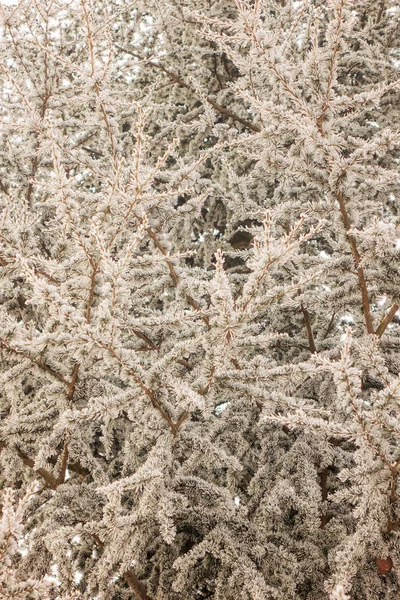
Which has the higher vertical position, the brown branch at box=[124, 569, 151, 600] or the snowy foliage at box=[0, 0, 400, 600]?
the snowy foliage at box=[0, 0, 400, 600]

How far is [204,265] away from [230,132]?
1.45 m

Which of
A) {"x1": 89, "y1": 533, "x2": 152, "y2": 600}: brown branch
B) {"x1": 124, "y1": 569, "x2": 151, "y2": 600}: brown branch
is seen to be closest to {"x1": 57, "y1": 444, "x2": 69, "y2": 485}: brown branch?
{"x1": 89, "y1": 533, "x2": 152, "y2": 600}: brown branch

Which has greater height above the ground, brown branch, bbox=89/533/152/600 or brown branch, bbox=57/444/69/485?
brown branch, bbox=57/444/69/485

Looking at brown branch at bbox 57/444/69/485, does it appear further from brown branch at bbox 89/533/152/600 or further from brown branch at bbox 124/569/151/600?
brown branch at bbox 124/569/151/600

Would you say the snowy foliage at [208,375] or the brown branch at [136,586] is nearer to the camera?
the snowy foliage at [208,375]

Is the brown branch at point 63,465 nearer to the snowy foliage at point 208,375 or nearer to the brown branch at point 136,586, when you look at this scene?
the snowy foliage at point 208,375

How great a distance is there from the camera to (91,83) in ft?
8.01

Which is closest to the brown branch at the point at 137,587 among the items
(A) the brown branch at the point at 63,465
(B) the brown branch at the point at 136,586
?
(B) the brown branch at the point at 136,586

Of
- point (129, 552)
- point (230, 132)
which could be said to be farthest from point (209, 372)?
point (230, 132)

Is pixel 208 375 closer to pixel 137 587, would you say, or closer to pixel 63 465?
pixel 63 465

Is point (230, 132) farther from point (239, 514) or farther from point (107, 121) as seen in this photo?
point (239, 514)

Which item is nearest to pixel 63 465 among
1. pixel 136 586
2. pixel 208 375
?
pixel 136 586

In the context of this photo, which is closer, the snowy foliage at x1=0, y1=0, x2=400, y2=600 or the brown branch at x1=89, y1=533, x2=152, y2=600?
the snowy foliage at x1=0, y1=0, x2=400, y2=600

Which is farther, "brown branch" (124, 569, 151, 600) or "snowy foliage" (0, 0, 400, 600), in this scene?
"brown branch" (124, 569, 151, 600)
